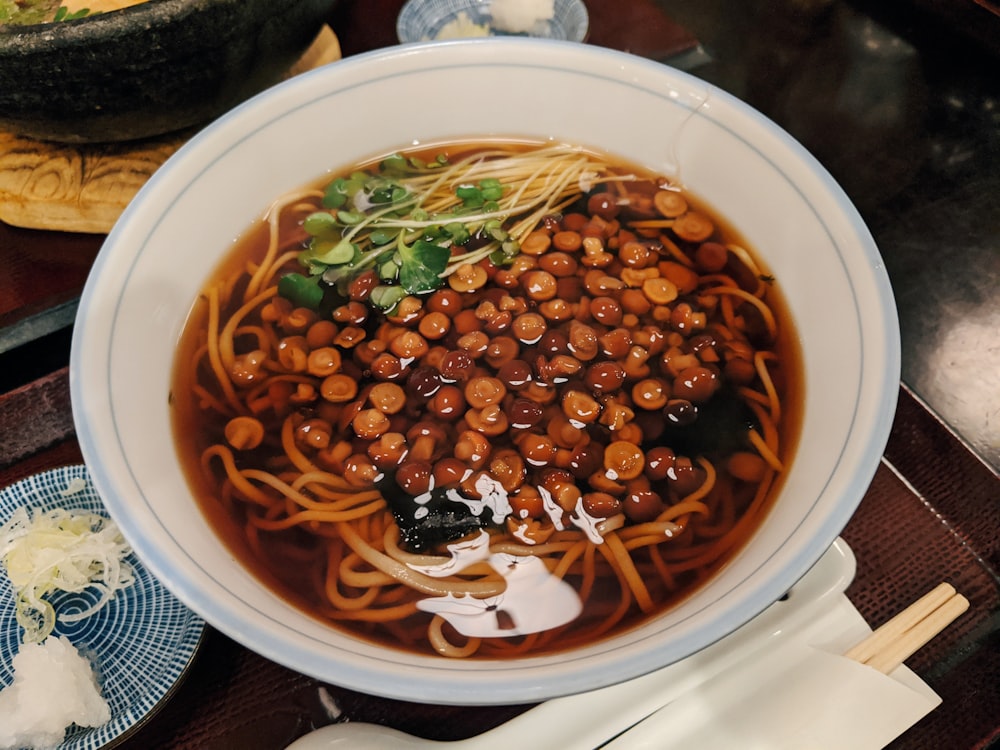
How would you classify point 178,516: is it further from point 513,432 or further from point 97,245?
point 97,245

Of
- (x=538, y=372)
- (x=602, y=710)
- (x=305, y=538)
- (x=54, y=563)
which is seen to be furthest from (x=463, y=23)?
(x=602, y=710)

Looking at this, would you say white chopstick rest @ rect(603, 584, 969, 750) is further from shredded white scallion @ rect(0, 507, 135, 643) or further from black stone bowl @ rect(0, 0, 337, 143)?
black stone bowl @ rect(0, 0, 337, 143)

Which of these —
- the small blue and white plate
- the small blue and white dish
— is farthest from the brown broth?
the small blue and white dish

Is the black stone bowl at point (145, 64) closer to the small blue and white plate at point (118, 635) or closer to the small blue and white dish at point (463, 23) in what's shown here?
the small blue and white dish at point (463, 23)

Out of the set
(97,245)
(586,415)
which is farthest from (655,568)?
(97,245)

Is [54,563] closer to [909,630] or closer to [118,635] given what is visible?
[118,635]
